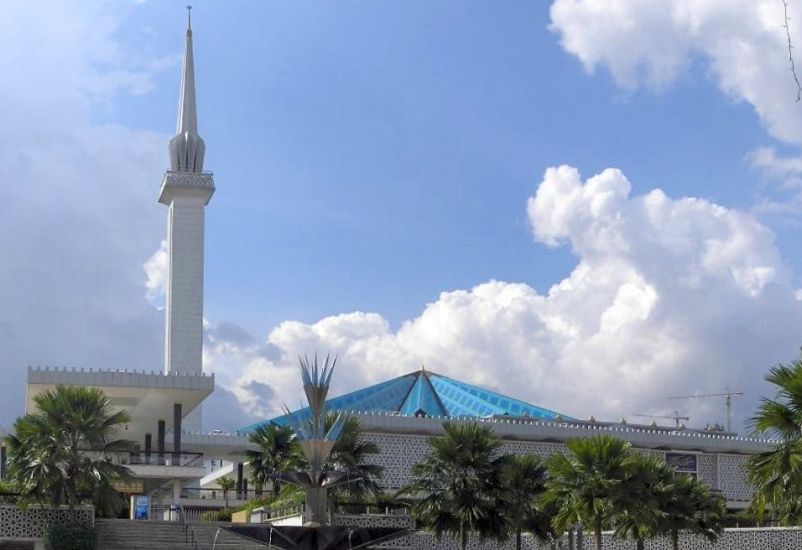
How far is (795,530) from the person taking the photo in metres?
41.3

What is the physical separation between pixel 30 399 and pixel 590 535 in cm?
2225

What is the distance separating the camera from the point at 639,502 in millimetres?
31484

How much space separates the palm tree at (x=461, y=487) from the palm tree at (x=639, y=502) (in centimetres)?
335

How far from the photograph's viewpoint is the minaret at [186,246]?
64.0 m

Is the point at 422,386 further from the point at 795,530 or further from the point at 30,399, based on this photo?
the point at 795,530

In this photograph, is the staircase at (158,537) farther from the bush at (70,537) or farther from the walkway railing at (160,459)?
the walkway railing at (160,459)

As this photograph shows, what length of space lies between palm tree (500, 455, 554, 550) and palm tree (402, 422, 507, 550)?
773 mm

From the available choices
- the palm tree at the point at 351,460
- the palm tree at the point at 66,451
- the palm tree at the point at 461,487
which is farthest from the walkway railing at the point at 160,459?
the palm tree at the point at 461,487

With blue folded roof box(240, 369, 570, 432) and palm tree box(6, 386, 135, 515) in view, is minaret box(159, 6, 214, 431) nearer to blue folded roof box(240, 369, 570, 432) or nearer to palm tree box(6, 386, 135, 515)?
blue folded roof box(240, 369, 570, 432)

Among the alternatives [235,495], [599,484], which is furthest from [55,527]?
[235,495]

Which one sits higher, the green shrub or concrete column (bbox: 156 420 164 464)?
concrete column (bbox: 156 420 164 464)

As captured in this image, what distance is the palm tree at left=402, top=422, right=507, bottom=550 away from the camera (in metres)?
32.5

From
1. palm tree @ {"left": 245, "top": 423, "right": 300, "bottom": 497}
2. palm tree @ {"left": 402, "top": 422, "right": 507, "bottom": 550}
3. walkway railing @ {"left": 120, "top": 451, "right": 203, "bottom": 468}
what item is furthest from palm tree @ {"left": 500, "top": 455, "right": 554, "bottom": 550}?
walkway railing @ {"left": 120, "top": 451, "right": 203, "bottom": 468}

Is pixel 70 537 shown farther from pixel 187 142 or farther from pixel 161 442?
pixel 187 142
